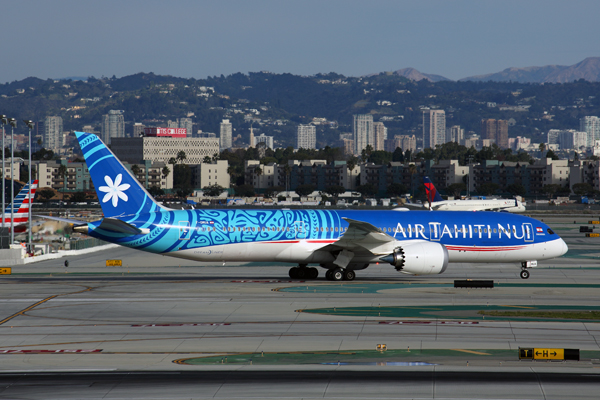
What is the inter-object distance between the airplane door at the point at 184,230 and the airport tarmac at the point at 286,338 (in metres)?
2.78

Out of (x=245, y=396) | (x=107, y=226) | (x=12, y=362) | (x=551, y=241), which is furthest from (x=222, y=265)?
(x=245, y=396)

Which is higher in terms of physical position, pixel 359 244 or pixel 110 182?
pixel 110 182

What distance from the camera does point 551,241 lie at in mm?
43250

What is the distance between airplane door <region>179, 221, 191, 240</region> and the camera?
38.3 m

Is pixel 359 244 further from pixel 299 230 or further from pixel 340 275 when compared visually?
pixel 299 230

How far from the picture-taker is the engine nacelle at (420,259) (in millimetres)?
37719

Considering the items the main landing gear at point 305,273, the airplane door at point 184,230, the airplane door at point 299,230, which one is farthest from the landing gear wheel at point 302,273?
the airplane door at point 184,230

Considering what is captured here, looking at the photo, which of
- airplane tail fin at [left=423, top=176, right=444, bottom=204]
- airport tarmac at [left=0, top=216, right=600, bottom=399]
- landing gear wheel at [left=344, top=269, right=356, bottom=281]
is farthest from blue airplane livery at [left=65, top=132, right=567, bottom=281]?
airplane tail fin at [left=423, top=176, right=444, bottom=204]

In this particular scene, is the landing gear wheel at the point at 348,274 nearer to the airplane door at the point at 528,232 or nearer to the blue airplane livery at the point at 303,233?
the blue airplane livery at the point at 303,233

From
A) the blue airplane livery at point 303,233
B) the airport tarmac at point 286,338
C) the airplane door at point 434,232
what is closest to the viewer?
the airport tarmac at point 286,338

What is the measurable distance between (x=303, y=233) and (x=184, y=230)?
683cm

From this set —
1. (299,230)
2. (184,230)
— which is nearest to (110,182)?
(184,230)

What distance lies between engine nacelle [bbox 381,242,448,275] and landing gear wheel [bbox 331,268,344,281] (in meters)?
3.72

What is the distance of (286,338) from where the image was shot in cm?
2414
